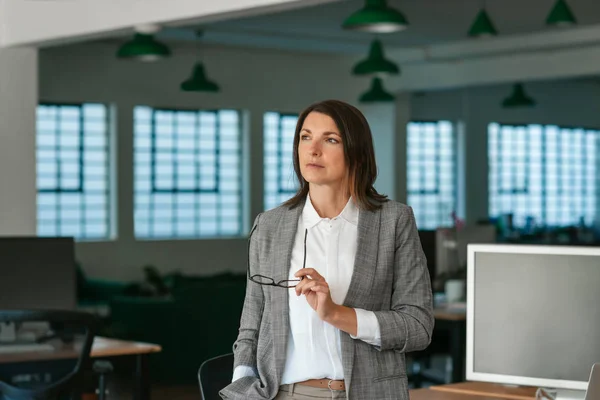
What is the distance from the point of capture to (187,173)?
490 inches

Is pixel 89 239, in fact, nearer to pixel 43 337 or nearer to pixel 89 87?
pixel 89 87

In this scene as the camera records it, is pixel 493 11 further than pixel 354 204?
Yes

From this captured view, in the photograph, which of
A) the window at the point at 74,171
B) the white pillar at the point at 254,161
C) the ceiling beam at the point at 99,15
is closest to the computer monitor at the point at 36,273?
the ceiling beam at the point at 99,15

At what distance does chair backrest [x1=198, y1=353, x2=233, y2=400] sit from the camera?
2.70 metres

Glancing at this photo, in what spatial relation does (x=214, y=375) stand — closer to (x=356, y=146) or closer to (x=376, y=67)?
(x=356, y=146)

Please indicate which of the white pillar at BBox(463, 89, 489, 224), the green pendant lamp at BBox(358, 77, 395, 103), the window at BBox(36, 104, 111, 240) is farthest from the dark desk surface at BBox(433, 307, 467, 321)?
the white pillar at BBox(463, 89, 489, 224)

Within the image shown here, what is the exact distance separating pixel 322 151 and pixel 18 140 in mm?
4249

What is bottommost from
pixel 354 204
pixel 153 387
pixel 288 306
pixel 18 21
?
pixel 153 387

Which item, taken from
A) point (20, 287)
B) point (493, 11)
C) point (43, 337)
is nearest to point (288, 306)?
→ point (43, 337)

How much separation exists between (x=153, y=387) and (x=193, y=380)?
1.02 ft

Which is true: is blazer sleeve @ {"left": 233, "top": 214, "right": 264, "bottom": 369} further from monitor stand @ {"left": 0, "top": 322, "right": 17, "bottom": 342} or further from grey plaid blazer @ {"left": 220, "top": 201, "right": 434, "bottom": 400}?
monitor stand @ {"left": 0, "top": 322, "right": 17, "bottom": 342}

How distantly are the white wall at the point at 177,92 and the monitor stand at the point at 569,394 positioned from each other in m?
8.69

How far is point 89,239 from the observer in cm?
1155

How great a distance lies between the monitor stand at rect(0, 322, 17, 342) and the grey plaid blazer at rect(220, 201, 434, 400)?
A: 67.7 inches
